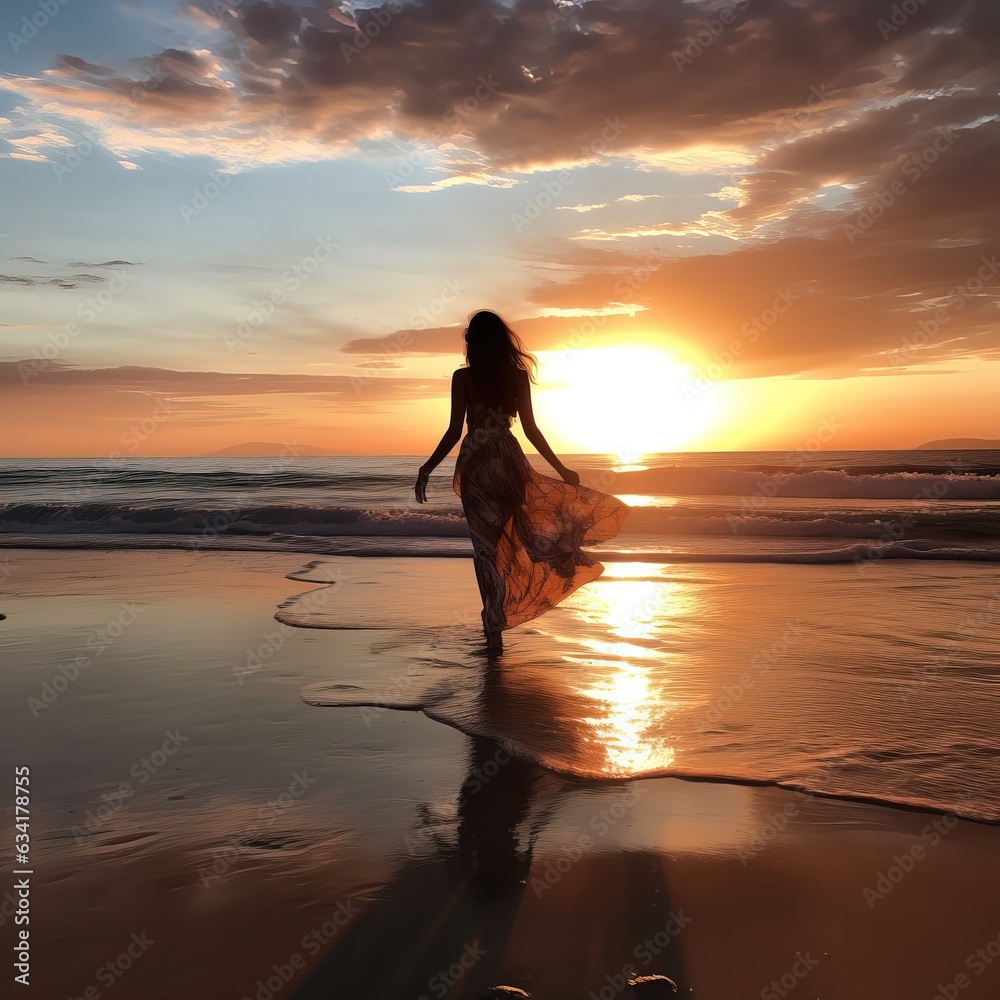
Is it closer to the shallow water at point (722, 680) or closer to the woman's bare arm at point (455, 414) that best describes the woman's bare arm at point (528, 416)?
the woman's bare arm at point (455, 414)

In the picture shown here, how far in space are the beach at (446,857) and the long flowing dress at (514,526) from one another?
42.5 inches

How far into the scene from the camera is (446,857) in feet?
8.89

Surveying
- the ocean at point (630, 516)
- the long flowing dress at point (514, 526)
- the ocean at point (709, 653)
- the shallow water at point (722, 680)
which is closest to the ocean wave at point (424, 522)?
the ocean at point (630, 516)

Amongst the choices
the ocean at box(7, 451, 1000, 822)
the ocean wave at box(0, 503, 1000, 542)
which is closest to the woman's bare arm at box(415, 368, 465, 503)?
the ocean at box(7, 451, 1000, 822)

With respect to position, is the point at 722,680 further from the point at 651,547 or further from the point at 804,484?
the point at 804,484

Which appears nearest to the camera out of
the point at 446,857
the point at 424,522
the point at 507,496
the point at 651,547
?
the point at 446,857

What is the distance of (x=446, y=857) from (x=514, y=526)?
141 inches

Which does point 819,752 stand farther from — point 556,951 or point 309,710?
point 309,710

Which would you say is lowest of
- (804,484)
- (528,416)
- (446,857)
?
(446,857)

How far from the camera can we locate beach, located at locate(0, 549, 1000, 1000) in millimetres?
2119

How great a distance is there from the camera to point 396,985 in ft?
6.76

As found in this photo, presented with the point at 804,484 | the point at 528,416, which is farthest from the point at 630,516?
the point at 804,484

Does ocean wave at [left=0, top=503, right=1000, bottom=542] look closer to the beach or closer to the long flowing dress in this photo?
the long flowing dress

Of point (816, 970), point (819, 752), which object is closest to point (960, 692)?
point (819, 752)
